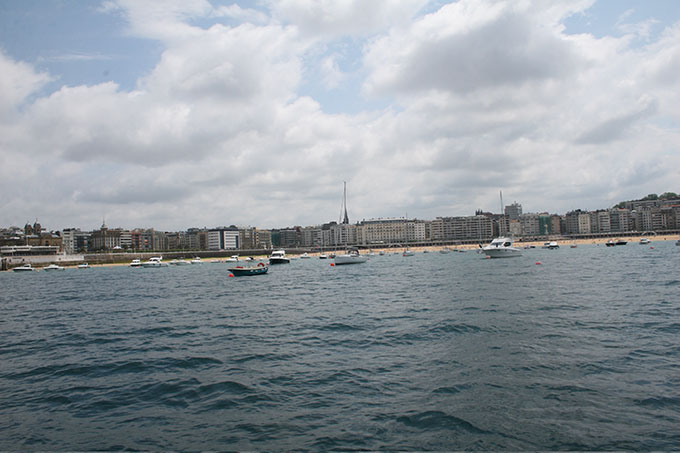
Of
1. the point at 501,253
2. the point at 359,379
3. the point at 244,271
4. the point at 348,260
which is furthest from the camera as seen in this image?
the point at 348,260

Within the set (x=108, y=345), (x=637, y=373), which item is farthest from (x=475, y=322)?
(x=108, y=345)

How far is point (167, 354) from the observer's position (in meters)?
16.9

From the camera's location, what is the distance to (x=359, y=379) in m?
12.7

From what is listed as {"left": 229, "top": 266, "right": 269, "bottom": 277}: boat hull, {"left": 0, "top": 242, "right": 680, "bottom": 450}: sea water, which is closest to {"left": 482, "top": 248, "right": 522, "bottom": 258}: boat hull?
{"left": 229, "top": 266, "right": 269, "bottom": 277}: boat hull

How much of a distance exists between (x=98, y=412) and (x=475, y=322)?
14808 mm

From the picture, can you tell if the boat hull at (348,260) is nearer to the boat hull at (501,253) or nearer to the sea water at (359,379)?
the boat hull at (501,253)

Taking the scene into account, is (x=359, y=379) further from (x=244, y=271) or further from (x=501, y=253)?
(x=501, y=253)

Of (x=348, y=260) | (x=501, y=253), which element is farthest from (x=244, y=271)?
(x=501, y=253)

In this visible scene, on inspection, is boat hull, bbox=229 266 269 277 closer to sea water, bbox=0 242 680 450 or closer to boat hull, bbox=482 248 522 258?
sea water, bbox=0 242 680 450

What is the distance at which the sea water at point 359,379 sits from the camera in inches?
360

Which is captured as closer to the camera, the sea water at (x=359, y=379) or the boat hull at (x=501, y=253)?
the sea water at (x=359, y=379)

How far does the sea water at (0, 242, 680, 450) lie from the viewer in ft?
30.0

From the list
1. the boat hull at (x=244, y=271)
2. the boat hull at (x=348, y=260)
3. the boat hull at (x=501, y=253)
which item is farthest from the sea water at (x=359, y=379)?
the boat hull at (x=348, y=260)

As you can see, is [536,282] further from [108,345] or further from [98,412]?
[98,412]
